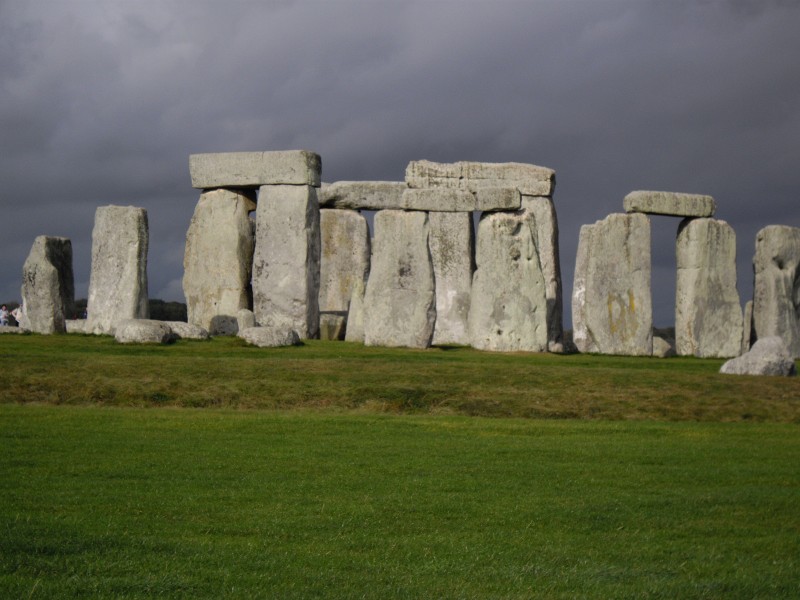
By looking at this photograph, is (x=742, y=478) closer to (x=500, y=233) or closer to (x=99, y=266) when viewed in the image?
(x=500, y=233)

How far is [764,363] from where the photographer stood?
21.7 m

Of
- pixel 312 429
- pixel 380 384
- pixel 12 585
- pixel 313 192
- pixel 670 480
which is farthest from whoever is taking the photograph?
pixel 313 192

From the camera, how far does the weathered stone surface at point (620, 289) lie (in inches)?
1089

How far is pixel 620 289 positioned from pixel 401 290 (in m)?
6.00

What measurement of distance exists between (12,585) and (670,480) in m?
6.46

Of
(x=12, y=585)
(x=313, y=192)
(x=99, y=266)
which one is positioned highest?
(x=313, y=192)

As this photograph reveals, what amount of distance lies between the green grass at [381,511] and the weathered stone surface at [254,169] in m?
11.9

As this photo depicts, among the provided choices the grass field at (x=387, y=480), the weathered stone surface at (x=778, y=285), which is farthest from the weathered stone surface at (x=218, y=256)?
the weathered stone surface at (x=778, y=285)

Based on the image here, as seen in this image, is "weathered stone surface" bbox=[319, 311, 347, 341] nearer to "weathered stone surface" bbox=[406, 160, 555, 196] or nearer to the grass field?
"weathered stone surface" bbox=[406, 160, 555, 196]

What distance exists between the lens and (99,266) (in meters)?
25.6

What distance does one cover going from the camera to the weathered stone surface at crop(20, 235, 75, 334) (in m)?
25.4

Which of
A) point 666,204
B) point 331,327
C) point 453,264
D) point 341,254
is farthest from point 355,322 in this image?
point 666,204

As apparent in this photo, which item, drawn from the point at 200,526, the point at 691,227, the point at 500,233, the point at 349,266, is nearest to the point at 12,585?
the point at 200,526

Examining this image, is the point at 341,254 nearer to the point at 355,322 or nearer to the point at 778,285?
the point at 355,322
